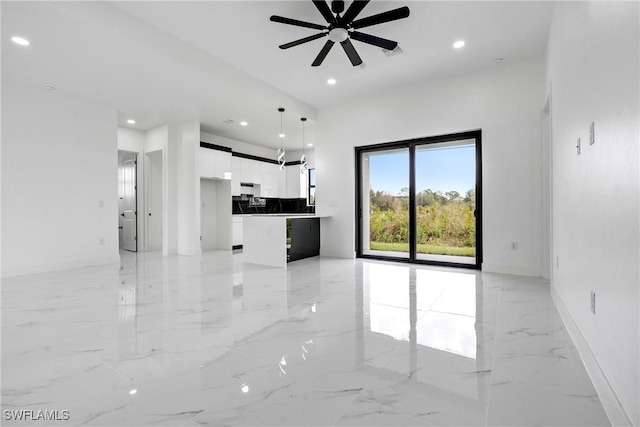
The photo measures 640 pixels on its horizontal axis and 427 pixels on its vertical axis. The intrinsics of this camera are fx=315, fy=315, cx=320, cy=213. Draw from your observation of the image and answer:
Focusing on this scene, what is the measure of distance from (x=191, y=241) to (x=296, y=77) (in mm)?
3843

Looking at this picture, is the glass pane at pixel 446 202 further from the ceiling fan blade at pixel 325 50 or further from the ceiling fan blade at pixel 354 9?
the ceiling fan blade at pixel 354 9

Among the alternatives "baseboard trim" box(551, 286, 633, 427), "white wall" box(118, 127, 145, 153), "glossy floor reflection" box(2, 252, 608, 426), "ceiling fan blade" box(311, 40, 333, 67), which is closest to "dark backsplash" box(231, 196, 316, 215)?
"white wall" box(118, 127, 145, 153)

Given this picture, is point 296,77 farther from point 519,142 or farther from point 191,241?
point 191,241

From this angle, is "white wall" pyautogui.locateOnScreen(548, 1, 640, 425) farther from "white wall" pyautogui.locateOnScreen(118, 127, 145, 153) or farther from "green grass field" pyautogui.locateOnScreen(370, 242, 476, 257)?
"white wall" pyautogui.locateOnScreen(118, 127, 145, 153)

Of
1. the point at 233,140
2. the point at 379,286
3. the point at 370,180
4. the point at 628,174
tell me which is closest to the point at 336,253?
the point at 370,180

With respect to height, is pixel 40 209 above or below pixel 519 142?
below

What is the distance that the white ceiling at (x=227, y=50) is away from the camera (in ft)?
10.2

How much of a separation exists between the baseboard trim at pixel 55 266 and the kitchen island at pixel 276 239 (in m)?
2.32

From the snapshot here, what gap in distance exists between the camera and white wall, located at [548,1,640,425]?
4.16 feet

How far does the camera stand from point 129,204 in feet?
24.0

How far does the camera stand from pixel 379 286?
359cm

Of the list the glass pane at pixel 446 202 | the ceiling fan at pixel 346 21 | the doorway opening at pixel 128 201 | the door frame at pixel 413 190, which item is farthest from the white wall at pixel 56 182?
the glass pane at pixel 446 202

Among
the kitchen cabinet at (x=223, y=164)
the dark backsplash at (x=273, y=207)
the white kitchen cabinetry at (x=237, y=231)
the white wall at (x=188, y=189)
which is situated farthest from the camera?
the dark backsplash at (x=273, y=207)

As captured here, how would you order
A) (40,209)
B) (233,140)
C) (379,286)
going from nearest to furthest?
(379,286) → (40,209) → (233,140)
